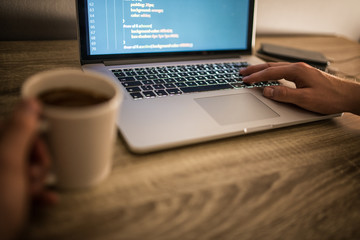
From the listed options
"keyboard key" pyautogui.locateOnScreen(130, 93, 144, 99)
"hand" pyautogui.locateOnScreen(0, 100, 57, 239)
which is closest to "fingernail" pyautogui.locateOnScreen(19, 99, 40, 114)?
"hand" pyautogui.locateOnScreen(0, 100, 57, 239)

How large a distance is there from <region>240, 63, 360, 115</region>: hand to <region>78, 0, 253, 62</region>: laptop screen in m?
0.20

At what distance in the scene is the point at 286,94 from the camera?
25.3 inches

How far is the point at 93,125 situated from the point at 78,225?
12 centimetres

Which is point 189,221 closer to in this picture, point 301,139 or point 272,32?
point 301,139

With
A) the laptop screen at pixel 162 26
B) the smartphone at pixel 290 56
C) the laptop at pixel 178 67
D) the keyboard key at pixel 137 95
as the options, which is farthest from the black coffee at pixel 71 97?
the smartphone at pixel 290 56

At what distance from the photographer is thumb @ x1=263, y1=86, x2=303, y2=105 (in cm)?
64

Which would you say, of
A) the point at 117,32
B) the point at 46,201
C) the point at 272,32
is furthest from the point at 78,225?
the point at 272,32

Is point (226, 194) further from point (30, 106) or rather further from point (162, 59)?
point (162, 59)

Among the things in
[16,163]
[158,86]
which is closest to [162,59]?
[158,86]

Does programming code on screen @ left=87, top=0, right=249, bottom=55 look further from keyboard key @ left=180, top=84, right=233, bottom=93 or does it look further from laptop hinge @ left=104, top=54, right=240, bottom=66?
keyboard key @ left=180, top=84, right=233, bottom=93

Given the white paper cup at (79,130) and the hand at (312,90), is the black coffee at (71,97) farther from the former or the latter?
the hand at (312,90)

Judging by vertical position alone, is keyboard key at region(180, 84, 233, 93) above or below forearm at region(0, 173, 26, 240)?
above

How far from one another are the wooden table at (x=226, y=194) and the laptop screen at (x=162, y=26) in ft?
0.74

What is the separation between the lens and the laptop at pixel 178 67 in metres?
0.53
